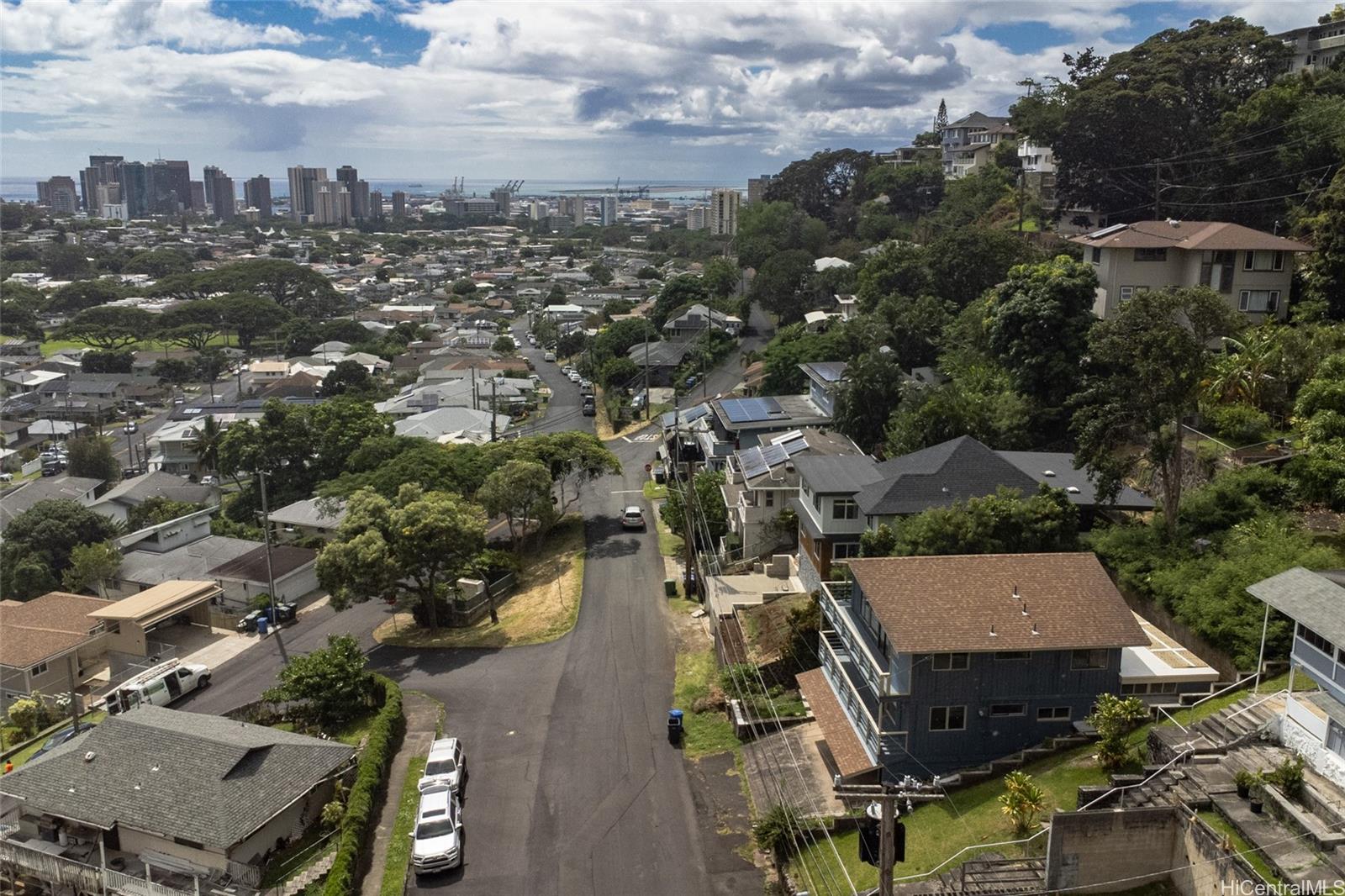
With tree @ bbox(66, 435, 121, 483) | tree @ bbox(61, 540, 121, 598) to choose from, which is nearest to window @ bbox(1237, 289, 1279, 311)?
tree @ bbox(61, 540, 121, 598)

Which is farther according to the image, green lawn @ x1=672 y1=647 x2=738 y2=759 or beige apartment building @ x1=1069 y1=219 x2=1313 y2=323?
beige apartment building @ x1=1069 y1=219 x2=1313 y2=323

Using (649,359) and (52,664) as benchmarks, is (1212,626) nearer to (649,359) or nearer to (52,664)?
(52,664)

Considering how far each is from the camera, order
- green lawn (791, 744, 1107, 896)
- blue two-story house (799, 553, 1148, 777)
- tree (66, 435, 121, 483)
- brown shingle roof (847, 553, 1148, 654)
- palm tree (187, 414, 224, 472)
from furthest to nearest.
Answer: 1. tree (66, 435, 121, 483)
2. palm tree (187, 414, 224, 472)
3. blue two-story house (799, 553, 1148, 777)
4. brown shingle roof (847, 553, 1148, 654)
5. green lawn (791, 744, 1107, 896)

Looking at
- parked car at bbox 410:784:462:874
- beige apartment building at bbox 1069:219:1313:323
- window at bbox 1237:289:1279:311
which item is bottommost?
parked car at bbox 410:784:462:874

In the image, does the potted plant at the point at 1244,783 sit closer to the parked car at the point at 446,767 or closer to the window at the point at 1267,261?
the parked car at the point at 446,767

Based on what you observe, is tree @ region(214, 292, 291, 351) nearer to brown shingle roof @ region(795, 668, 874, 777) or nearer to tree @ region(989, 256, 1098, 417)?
tree @ region(989, 256, 1098, 417)

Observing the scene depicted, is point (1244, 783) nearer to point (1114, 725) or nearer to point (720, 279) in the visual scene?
point (1114, 725)

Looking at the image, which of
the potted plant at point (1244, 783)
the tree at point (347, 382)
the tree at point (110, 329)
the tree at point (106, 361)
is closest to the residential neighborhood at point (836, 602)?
the potted plant at point (1244, 783)

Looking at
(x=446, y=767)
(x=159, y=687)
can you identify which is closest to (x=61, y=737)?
(x=159, y=687)

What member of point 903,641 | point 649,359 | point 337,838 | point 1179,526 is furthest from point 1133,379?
point 649,359
